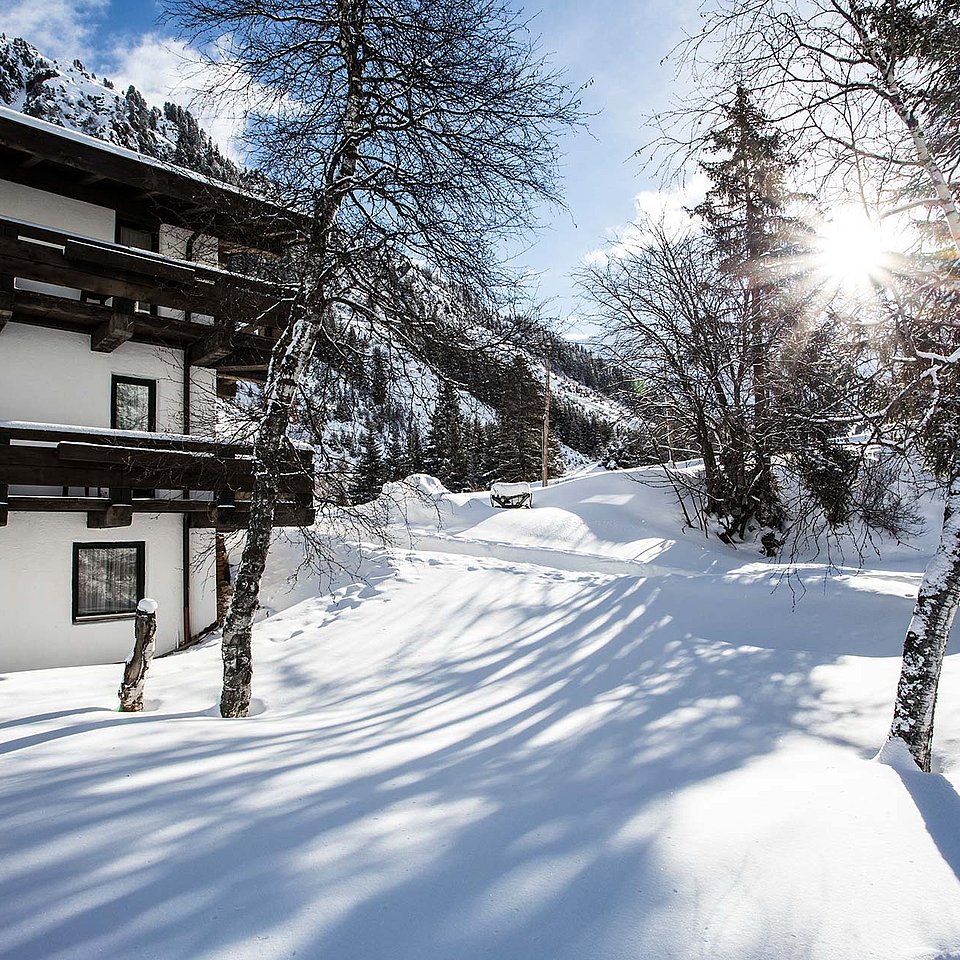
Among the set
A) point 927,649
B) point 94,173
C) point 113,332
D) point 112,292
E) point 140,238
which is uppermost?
point 94,173

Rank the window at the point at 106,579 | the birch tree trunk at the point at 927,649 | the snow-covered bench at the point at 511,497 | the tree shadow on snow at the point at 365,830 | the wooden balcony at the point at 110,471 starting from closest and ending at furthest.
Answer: the tree shadow on snow at the point at 365,830, the birch tree trunk at the point at 927,649, the wooden balcony at the point at 110,471, the window at the point at 106,579, the snow-covered bench at the point at 511,497

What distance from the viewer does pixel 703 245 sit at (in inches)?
714

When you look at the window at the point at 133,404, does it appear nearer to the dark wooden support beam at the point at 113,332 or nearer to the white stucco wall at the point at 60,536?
the white stucco wall at the point at 60,536

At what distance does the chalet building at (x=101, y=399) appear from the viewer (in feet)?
32.1

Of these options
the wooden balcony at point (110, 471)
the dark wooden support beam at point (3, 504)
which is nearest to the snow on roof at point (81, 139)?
the wooden balcony at point (110, 471)

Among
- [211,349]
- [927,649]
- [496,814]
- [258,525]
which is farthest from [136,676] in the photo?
[927,649]

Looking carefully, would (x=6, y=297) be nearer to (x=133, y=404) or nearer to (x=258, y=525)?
(x=133, y=404)

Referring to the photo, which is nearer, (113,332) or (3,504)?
(3,504)

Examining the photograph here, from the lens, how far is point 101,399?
1143 centimetres

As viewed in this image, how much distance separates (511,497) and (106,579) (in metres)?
13.5

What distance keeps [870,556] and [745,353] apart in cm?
632

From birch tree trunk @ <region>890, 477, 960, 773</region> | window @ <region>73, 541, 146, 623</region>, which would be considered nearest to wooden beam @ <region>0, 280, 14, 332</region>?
window @ <region>73, 541, 146, 623</region>

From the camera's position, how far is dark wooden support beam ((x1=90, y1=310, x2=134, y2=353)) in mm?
10516

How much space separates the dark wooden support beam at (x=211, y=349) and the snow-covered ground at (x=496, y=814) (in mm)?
5366
